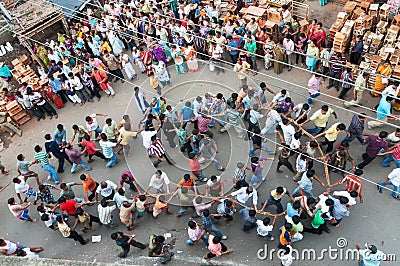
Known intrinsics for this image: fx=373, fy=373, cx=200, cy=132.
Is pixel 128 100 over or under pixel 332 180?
over

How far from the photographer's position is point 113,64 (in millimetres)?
11820

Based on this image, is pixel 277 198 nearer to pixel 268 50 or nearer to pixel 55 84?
pixel 268 50

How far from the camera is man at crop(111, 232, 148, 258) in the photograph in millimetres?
7614

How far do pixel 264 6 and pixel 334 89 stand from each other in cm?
386

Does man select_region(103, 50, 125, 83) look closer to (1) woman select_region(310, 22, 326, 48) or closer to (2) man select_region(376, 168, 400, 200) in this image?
(1) woman select_region(310, 22, 326, 48)

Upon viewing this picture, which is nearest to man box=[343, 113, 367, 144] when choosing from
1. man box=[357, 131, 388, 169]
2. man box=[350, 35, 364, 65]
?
man box=[357, 131, 388, 169]

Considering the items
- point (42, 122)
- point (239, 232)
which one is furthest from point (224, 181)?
point (42, 122)

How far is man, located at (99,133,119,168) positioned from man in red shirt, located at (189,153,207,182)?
7.07 feet

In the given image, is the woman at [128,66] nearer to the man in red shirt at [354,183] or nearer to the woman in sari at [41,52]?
the woman in sari at [41,52]

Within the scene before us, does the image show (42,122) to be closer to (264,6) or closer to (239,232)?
(239,232)

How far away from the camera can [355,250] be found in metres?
7.75

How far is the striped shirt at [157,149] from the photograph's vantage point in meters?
9.32

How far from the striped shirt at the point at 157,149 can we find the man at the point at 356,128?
457 cm

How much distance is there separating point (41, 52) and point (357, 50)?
10.3m
